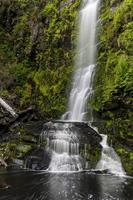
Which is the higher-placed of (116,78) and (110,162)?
(116,78)

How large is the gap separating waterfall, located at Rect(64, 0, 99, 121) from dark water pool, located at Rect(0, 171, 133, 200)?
4.99 m

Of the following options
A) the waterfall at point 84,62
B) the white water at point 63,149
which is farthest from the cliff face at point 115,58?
the white water at point 63,149

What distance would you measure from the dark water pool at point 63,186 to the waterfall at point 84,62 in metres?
4.99

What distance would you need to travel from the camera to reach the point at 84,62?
1891 cm

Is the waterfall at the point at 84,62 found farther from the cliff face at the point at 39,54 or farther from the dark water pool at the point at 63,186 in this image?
the dark water pool at the point at 63,186

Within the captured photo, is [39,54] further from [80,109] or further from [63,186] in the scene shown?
[63,186]

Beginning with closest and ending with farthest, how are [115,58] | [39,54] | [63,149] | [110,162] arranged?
[110,162] < [63,149] < [115,58] < [39,54]

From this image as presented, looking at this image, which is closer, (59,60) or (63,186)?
(63,186)

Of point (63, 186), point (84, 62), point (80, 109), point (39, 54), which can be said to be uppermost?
point (39, 54)

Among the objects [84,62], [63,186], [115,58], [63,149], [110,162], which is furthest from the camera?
[84,62]

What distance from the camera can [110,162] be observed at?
43.9ft

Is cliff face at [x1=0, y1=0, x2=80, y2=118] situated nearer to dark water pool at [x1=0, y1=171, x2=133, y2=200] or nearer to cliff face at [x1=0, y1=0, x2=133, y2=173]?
cliff face at [x1=0, y1=0, x2=133, y2=173]

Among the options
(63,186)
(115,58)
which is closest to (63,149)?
(63,186)

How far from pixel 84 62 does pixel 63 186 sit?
9.40 meters
